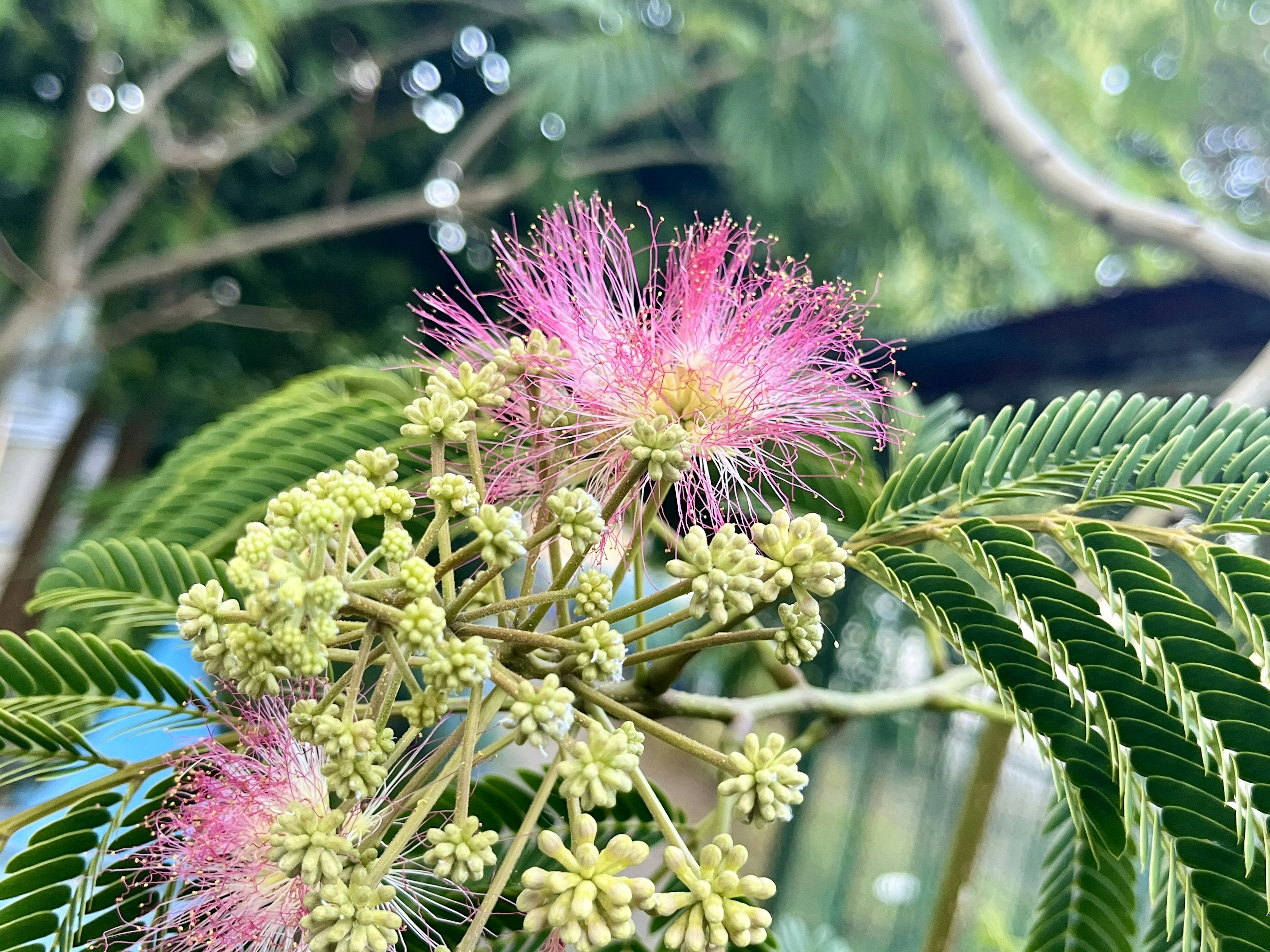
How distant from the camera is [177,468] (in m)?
1.14

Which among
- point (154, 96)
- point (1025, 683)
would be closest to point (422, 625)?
point (1025, 683)

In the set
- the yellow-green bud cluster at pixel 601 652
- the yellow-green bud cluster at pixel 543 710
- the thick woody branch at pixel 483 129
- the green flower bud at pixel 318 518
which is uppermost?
the thick woody branch at pixel 483 129

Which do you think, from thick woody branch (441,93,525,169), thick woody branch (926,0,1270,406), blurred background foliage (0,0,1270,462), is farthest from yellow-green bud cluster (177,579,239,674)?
thick woody branch (441,93,525,169)

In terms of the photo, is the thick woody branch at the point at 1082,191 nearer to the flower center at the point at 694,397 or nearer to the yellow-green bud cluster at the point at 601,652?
the flower center at the point at 694,397

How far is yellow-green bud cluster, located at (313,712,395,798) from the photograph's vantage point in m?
0.52

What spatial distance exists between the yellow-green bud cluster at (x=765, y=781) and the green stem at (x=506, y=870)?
125mm

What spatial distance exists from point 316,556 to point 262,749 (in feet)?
0.97

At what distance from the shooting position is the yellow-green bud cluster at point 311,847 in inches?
20.6

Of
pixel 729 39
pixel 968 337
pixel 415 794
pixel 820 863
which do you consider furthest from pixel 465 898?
pixel 820 863

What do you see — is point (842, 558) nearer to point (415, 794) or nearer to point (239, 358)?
point (415, 794)

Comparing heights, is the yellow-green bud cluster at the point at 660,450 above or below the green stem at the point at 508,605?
above

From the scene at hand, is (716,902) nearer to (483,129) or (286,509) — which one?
(286,509)

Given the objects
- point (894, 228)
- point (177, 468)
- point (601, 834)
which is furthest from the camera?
point (894, 228)

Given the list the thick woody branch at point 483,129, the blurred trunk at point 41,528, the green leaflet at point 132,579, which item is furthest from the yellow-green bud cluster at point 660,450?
the thick woody branch at point 483,129
